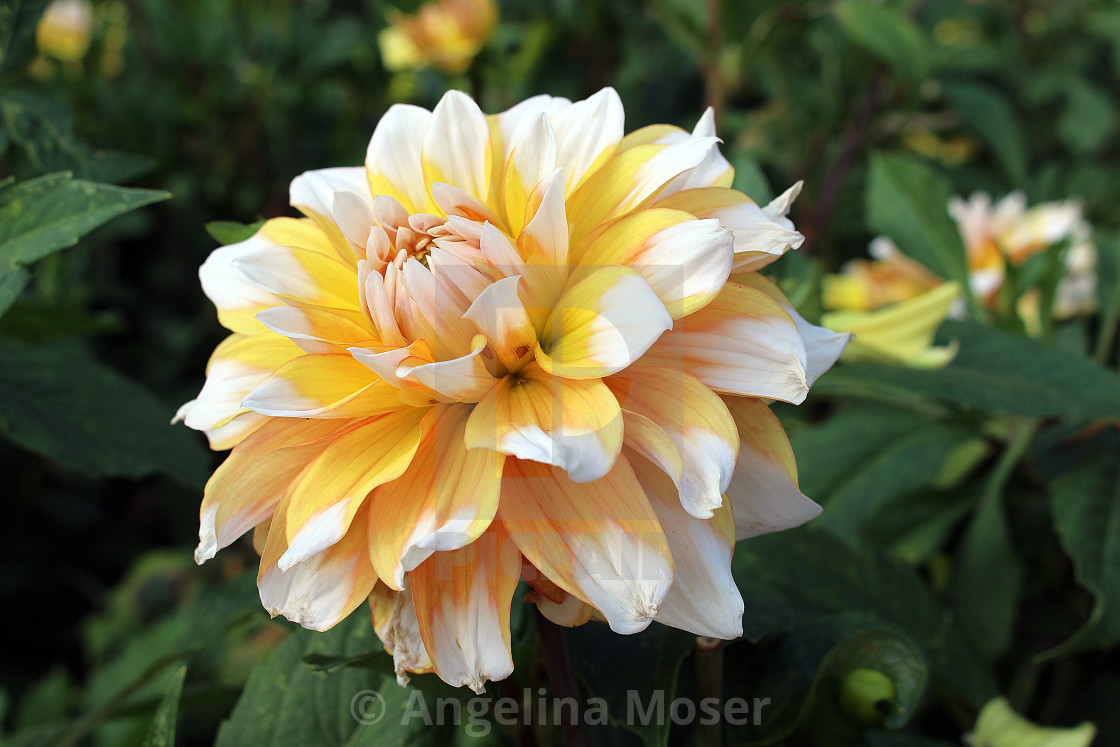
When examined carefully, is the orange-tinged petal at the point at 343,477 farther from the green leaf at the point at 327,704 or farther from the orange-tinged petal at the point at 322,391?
the green leaf at the point at 327,704

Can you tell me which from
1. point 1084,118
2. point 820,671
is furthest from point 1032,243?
point 820,671

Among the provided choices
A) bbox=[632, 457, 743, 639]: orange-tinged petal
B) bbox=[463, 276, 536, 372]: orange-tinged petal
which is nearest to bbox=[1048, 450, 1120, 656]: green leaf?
bbox=[632, 457, 743, 639]: orange-tinged petal

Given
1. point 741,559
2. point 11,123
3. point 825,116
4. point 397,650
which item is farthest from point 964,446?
point 11,123

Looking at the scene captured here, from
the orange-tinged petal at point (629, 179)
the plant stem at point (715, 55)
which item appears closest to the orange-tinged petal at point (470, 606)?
the orange-tinged petal at point (629, 179)

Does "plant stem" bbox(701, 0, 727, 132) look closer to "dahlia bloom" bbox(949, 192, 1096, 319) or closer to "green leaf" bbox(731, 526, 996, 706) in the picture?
"dahlia bloom" bbox(949, 192, 1096, 319)

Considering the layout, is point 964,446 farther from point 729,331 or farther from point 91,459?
point 91,459

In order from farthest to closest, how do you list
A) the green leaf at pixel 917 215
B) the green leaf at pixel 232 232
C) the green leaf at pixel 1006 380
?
1. the green leaf at pixel 917 215
2. the green leaf at pixel 1006 380
3. the green leaf at pixel 232 232

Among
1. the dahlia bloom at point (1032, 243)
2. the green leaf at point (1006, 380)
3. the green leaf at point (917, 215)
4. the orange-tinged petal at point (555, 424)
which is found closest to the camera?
the orange-tinged petal at point (555, 424)
